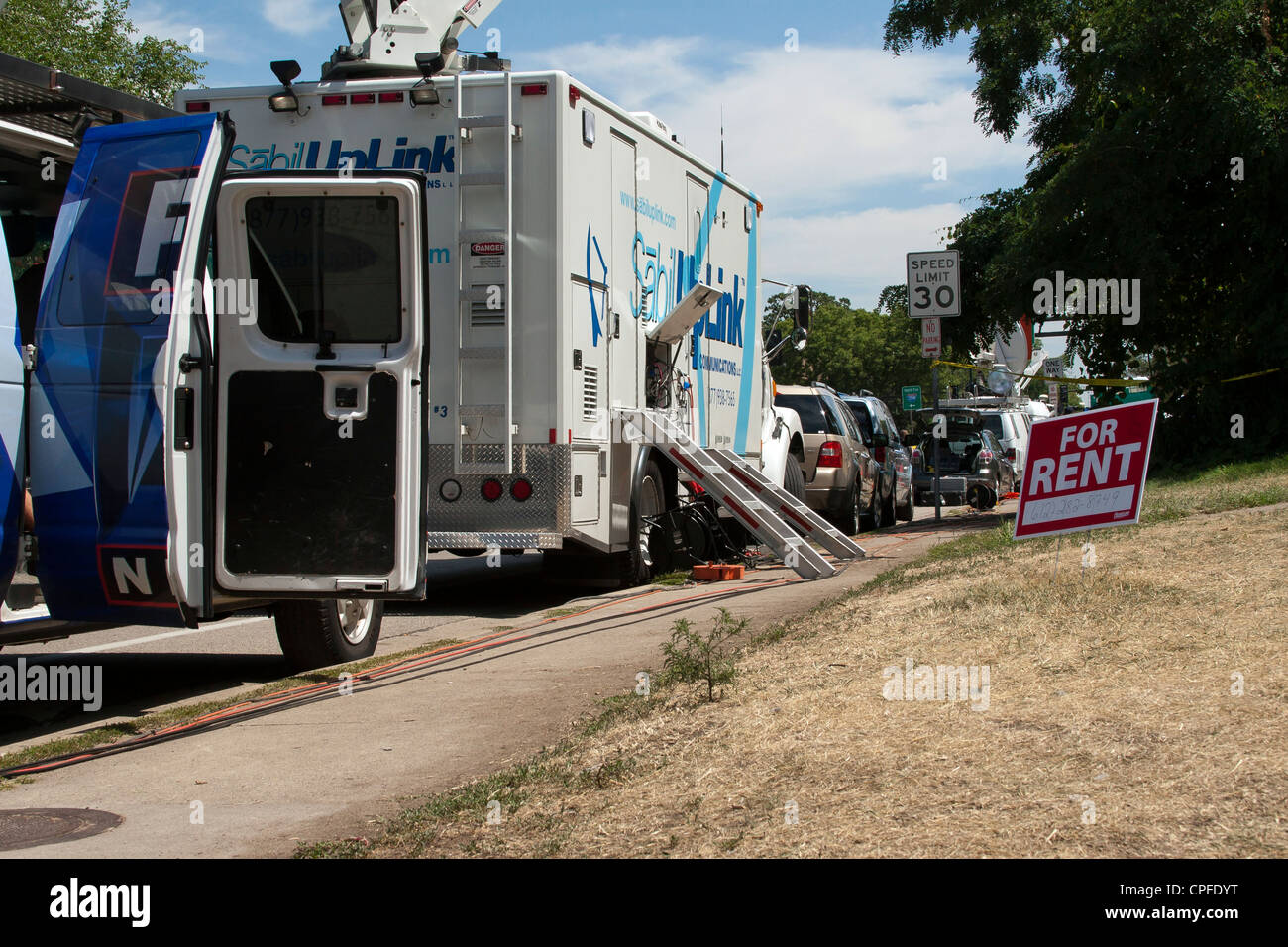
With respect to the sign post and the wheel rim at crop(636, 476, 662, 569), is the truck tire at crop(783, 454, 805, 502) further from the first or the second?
the wheel rim at crop(636, 476, 662, 569)

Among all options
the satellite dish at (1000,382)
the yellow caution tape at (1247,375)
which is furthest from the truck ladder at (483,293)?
the satellite dish at (1000,382)

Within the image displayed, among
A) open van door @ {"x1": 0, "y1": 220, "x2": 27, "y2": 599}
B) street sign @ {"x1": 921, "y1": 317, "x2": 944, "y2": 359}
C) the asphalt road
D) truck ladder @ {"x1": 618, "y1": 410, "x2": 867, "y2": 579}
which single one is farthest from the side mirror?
open van door @ {"x1": 0, "y1": 220, "x2": 27, "y2": 599}

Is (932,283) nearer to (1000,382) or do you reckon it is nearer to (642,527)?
(642,527)

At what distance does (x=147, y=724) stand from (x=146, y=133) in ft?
9.62

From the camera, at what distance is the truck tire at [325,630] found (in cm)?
786

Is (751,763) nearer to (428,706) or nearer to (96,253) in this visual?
(428,706)

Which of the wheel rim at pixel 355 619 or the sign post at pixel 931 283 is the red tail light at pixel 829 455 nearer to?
the sign post at pixel 931 283

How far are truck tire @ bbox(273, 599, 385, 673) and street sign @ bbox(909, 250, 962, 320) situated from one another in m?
10.3

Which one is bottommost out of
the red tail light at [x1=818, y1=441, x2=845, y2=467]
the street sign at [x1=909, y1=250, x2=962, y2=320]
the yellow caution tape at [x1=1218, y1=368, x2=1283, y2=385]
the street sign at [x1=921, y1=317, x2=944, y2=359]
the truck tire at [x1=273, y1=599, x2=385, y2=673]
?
the truck tire at [x1=273, y1=599, x2=385, y2=673]

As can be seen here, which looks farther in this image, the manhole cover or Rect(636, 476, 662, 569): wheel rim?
Rect(636, 476, 662, 569): wheel rim

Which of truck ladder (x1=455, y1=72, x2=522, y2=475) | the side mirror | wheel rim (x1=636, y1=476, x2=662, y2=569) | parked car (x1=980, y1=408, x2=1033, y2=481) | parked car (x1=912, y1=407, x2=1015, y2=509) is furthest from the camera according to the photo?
parked car (x1=980, y1=408, x2=1033, y2=481)

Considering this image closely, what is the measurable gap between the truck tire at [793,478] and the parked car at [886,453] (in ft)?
15.1

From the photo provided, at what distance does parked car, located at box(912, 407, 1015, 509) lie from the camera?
2547 cm

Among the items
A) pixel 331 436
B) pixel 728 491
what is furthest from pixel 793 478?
pixel 331 436
